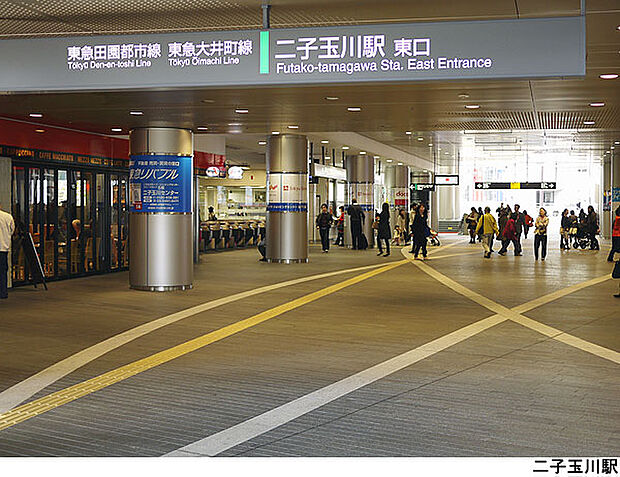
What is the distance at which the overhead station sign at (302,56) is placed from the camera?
6.34 m

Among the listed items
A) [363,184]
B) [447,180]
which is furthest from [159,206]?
[447,180]

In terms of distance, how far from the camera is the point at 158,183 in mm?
14742

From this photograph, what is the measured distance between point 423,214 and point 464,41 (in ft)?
57.9

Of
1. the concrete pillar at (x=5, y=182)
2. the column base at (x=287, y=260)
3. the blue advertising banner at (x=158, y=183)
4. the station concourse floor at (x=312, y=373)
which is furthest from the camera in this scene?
the column base at (x=287, y=260)

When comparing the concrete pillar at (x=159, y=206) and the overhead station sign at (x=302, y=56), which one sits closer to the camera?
the overhead station sign at (x=302, y=56)

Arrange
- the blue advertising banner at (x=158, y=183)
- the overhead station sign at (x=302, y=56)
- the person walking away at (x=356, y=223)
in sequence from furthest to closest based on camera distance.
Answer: the person walking away at (x=356, y=223), the blue advertising banner at (x=158, y=183), the overhead station sign at (x=302, y=56)

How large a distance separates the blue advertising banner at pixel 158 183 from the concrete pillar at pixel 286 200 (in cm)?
720

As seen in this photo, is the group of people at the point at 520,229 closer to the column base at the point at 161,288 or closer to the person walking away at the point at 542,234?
the person walking away at the point at 542,234

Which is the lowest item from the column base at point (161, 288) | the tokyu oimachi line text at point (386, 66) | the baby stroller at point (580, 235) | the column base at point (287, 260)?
the column base at point (161, 288)

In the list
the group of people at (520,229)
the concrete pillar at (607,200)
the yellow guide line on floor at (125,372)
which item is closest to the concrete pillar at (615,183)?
the concrete pillar at (607,200)

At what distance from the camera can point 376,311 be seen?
12.2 m

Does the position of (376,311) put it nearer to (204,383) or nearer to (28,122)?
(204,383)

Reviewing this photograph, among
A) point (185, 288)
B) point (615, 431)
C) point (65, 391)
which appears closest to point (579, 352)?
point (615, 431)

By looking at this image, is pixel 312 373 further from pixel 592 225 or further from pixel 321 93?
pixel 592 225
